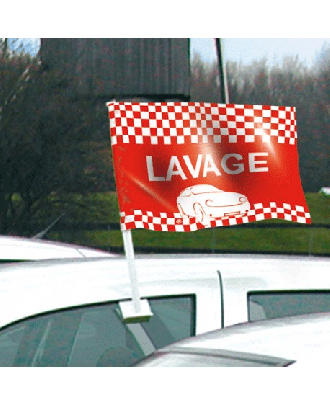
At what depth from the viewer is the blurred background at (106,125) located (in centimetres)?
410

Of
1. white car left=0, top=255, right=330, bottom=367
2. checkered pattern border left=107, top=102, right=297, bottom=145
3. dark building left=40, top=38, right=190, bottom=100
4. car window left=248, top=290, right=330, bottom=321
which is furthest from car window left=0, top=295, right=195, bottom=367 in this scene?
dark building left=40, top=38, right=190, bottom=100

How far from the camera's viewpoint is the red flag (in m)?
2.10

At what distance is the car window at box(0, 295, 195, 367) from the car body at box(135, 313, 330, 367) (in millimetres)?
424

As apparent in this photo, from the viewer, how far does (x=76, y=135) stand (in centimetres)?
488

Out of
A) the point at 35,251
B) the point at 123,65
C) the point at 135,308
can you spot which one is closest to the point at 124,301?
the point at 135,308

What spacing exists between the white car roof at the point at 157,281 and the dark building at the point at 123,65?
2195mm

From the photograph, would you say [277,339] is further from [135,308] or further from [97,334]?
[97,334]

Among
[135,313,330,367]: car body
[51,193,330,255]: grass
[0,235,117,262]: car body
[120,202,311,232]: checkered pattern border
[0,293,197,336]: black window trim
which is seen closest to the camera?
[135,313,330,367]: car body

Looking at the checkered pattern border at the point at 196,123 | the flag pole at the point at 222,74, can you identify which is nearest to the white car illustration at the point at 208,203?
the checkered pattern border at the point at 196,123

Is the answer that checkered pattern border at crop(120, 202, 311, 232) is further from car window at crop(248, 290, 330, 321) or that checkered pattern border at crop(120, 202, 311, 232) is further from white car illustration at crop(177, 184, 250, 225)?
car window at crop(248, 290, 330, 321)

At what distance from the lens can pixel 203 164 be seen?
7.08ft

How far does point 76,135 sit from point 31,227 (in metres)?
0.92

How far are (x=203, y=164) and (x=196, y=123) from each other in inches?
5.5

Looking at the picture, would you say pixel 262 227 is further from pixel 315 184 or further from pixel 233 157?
pixel 233 157
